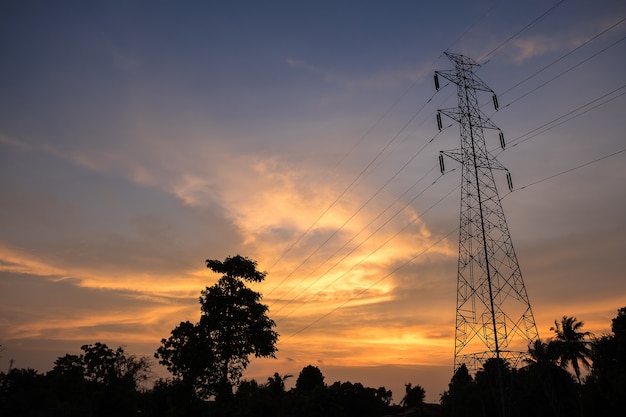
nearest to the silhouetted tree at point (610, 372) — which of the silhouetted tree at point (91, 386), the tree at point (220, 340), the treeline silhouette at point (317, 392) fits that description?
the treeline silhouette at point (317, 392)

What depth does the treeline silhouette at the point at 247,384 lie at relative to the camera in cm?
4112

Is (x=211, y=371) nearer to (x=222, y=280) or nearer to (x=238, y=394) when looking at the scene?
(x=238, y=394)

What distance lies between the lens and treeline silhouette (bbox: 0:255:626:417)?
41125mm

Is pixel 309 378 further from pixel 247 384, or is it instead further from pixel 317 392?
pixel 247 384

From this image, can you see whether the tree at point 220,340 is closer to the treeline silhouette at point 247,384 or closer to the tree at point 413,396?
the treeline silhouette at point 247,384

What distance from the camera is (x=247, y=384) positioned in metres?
55.9

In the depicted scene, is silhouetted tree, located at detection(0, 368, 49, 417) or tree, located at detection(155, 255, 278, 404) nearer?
tree, located at detection(155, 255, 278, 404)

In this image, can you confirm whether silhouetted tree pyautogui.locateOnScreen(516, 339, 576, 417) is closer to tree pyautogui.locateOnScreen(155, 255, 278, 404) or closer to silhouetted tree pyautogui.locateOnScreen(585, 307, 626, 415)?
silhouetted tree pyautogui.locateOnScreen(585, 307, 626, 415)

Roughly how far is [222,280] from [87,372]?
44.9 m

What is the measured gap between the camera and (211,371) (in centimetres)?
4119

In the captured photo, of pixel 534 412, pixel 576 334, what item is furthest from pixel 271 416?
pixel 576 334

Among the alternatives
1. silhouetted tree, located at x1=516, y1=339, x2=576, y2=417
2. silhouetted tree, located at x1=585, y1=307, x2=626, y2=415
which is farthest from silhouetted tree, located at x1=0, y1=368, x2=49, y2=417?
silhouetted tree, located at x1=585, y1=307, x2=626, y2=415

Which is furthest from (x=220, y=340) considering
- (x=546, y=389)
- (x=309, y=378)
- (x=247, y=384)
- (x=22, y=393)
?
(x=309, y=378)

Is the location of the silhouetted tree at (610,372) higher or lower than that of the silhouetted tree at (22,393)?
higher
